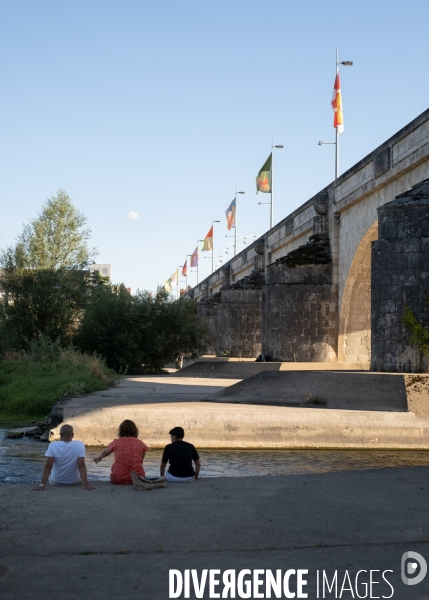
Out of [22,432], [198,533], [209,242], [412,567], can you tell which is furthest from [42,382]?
[209,242]

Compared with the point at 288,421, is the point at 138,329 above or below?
above

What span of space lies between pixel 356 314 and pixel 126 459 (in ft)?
61.1

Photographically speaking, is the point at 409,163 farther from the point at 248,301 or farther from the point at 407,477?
the point at 248,301

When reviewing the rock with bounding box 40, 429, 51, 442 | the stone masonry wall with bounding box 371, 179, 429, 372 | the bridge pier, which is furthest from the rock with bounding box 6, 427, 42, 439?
the bridge pier

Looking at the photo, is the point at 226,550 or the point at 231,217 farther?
the point at 231,217

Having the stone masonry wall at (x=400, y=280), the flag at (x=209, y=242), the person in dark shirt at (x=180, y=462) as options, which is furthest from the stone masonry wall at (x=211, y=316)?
the person in dark shirt at (x=180, y=462)

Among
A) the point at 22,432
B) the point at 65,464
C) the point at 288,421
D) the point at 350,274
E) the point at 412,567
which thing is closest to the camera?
the point at 412,567

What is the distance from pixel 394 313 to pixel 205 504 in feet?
25.2

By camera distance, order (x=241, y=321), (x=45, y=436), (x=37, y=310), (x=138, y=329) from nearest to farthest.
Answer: (x=45, y=436) → (x=138, y=329) → (x=37, y=310) → (x=241, y=321)

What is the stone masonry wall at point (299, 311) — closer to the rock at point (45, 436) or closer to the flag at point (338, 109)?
the flag at point (338, 109)

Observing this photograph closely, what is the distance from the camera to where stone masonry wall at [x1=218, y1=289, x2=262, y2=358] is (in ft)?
118

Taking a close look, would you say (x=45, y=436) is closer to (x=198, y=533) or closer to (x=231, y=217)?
(x=198, y=533)

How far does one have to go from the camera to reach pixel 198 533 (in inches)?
228

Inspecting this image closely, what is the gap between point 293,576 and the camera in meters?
4.79
